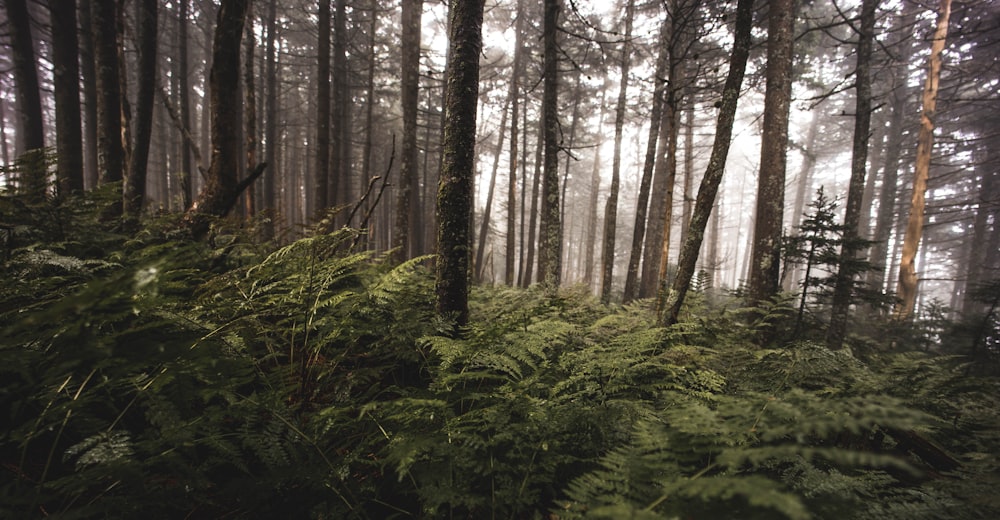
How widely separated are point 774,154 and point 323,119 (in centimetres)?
1222

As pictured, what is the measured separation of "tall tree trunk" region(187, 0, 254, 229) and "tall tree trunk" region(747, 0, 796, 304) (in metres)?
9.20

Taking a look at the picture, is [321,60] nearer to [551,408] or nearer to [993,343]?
[551,408]

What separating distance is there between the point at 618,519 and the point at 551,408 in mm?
1087

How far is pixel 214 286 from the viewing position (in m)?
2.72

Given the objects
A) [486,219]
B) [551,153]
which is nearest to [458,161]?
[551,153]

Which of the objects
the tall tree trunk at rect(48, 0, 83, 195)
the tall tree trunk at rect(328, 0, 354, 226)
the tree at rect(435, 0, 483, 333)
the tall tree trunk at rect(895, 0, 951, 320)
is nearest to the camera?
the tree at rect(435, 0, 483, 333)

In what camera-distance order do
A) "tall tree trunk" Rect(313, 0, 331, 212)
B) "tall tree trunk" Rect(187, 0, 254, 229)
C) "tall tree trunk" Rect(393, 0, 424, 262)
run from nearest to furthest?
"tall tree trunk" Rect(187, 0, 254, 229) → "tall tree trunk" Rect(393, 0, 424, 262) → "tall tree trunk" Rect(313, 0, 331, 212)

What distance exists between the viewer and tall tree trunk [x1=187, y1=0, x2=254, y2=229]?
4801mm

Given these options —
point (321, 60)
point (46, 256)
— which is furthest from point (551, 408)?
point (321, 60)

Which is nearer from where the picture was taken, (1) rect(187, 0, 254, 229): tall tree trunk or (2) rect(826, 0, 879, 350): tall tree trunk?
(1) rect(187, 0, 254, 229): tall tree trunk

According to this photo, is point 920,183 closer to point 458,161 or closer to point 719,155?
point 719,155

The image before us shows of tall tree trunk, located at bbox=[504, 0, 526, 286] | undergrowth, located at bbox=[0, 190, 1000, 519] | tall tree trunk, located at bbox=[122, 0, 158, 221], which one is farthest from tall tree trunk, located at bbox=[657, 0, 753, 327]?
tall tree trunk, located at bbox=[122, 0, 158, 221]

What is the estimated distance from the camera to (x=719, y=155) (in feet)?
15.9

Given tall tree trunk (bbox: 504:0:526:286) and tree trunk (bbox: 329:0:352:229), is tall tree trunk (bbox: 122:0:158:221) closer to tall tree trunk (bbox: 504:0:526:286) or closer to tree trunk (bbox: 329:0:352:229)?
tree trunk (bbox: 329:0:352:229)
